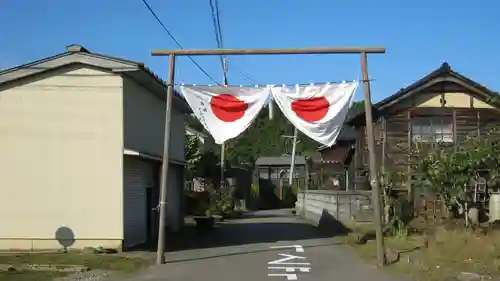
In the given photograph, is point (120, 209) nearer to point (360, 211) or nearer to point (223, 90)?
point (223, 90)

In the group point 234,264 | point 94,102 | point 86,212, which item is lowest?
point 234,264

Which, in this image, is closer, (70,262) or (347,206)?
(70,262)

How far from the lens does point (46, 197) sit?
55.4ft

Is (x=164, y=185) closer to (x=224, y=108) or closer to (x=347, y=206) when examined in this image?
(x=224, y=108)

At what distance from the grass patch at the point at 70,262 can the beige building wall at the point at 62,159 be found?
1072mm

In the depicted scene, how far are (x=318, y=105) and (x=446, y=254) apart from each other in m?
4.61

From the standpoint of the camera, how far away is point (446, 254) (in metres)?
14.3

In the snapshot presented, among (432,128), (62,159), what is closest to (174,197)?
(62,159)

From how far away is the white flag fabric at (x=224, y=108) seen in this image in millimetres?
15359

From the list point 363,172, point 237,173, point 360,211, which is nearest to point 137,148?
point 360,211

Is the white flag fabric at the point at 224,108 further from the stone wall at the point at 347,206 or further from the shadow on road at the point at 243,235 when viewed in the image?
the stone wall at the point at 347,206

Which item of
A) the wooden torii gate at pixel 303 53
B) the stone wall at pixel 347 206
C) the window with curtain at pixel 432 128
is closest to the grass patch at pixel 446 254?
the wooden torii gate at pixel 303 53

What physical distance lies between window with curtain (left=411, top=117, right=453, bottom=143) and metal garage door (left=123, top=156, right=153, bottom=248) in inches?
485

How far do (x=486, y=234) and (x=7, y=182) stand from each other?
12.9 metres
